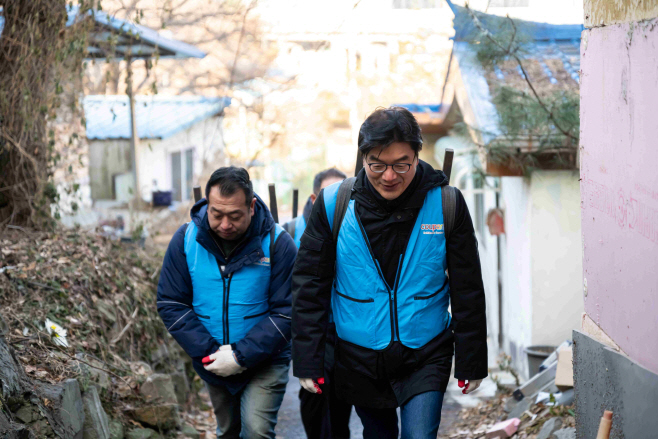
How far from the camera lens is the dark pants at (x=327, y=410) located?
11.7ft

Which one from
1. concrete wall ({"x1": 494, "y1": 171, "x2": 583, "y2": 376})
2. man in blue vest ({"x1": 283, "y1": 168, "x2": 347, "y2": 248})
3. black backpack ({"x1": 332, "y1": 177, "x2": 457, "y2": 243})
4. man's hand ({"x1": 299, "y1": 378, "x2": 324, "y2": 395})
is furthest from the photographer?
concrete wall ({"x1": 494, "y1": 171, "x2": 583, "y2": 376})

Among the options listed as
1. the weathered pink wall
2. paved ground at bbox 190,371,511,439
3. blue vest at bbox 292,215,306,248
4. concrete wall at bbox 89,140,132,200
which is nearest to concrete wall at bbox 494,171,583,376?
paved ground at bbox 190,371,511,439

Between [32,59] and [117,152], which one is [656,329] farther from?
[117,152]

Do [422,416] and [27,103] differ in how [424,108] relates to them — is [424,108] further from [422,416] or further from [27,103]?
[422,416]

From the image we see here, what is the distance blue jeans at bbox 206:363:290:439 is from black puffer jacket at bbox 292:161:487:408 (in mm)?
712

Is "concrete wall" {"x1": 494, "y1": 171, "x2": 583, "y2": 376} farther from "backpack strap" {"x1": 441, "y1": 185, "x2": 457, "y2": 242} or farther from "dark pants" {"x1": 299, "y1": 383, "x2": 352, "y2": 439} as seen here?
"backpack strap" {"x1": 441, "y1": 185, "x2": 457, "y2": 242}

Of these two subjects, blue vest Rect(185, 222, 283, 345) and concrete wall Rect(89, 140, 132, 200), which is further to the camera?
concrete wall Rect(89, 140, 132, 200)

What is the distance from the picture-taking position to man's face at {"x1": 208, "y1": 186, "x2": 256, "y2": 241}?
12.7 feet

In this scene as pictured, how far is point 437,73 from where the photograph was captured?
798 inches

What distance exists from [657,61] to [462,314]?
135 centimetres

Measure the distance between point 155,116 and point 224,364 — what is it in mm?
16408

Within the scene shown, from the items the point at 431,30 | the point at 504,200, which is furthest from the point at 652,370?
the point at 431,30

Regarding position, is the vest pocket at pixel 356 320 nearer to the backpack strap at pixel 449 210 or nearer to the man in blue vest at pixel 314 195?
the backpack strap at pixel 449 210

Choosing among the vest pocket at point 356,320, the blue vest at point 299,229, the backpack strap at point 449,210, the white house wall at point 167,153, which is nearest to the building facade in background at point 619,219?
the backpack strap at point 449,210
